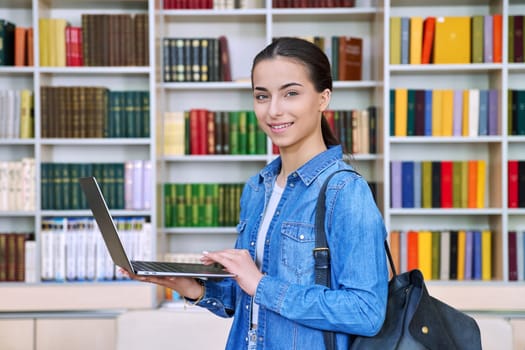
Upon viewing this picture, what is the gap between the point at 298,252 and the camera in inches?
50.7

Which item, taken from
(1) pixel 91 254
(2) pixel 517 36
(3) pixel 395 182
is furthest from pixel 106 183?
(2) pixel 517 36

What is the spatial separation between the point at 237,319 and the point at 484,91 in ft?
8.91

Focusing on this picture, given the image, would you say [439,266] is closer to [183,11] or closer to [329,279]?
[183,11]

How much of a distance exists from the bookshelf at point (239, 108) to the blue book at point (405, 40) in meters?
0.07

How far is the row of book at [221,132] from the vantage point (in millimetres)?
3834

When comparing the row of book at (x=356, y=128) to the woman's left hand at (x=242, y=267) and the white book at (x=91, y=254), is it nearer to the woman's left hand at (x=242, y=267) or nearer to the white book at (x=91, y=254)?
the white book at (x=91, y=254)

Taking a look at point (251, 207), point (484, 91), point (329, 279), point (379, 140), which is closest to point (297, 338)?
point (329, 279)

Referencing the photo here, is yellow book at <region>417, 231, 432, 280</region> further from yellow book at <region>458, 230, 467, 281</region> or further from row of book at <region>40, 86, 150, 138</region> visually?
row of book at <region>40, 86, 150, 138</region>

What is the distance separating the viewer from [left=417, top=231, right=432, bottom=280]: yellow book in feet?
12.4

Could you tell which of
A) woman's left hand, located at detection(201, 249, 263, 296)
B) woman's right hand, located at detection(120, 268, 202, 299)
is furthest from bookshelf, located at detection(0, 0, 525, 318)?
woman's left hand, located at detection(201, 249, 263, 296)

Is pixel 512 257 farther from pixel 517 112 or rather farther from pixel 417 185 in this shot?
pixel 517 112

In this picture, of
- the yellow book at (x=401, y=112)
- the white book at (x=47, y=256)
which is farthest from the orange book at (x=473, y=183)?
the white book at (x=47, y=256)

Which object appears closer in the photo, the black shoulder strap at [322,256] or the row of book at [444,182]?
the black shoulder strap at [322,256]

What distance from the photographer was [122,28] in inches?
146
